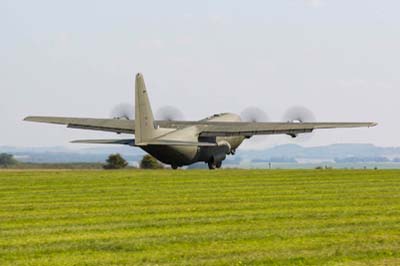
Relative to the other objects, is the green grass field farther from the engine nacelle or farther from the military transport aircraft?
the engine nacelle

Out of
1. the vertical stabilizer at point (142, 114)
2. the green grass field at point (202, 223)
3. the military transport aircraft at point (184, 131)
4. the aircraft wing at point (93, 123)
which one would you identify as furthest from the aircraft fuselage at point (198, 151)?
the green grass field at point (202, 223)

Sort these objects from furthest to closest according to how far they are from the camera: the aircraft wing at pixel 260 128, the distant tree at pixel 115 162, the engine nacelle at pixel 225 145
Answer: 1. the distant tree at pixel 115 162
2. the engine nacelle at pixel 225 145
3. the aircraft wing at pixel 260 128

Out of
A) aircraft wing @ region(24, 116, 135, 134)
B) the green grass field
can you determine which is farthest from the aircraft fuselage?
the green grass field

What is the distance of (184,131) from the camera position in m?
66.6

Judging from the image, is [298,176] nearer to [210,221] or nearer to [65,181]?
[65,181]

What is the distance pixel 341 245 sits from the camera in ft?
68.6

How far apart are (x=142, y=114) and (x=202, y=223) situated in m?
35.2

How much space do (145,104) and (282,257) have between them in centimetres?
4178

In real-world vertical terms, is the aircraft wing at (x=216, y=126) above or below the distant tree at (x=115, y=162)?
above

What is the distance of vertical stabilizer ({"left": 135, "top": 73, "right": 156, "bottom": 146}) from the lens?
59.9 m

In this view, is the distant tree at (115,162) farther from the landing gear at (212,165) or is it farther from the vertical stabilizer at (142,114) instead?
the vertical stabilizer at (142,114)

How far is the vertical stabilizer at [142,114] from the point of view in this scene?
197 feet

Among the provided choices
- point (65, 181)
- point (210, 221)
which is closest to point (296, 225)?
point (210, 221)

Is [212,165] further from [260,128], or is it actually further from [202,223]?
[202,223]
